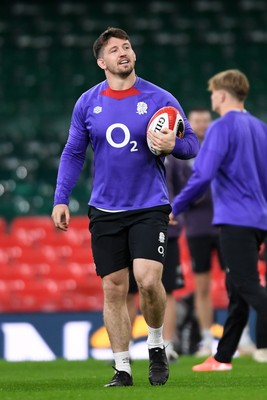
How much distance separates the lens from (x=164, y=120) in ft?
18.0

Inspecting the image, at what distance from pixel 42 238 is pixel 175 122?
25.0 ft

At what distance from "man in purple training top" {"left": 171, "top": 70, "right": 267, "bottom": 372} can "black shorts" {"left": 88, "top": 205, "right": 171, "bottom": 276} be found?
123 centimetres

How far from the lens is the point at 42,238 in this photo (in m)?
13.0

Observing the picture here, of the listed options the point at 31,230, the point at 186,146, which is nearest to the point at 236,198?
the point at 186,146

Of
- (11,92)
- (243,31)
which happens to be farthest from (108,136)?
(243,31)

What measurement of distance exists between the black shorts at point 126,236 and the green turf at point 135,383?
66cm

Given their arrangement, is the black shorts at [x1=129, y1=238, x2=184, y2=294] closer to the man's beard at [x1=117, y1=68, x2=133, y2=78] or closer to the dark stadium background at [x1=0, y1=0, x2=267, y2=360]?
the man's beard at [x1=117, y1=68, x2=133, y2=78]

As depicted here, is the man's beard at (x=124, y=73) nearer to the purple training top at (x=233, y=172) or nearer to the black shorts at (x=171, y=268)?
the purple training top at (x=233, y=172)

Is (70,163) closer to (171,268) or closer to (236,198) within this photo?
(236,198)

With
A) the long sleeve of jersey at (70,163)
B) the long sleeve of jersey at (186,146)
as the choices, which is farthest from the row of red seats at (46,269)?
the long sleeve of jersey at (186,146)

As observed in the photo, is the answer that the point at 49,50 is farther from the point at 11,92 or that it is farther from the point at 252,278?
the point at 252,278

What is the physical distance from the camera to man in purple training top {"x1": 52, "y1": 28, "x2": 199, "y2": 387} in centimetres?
561

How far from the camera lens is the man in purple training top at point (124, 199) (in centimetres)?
561

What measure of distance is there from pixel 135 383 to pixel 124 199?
1.04 m
